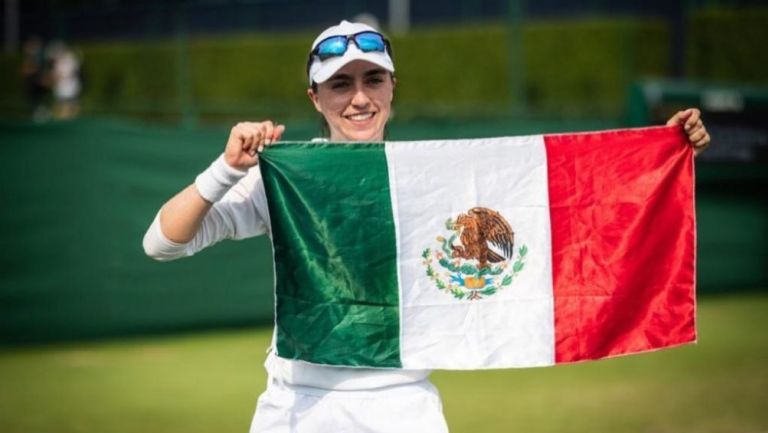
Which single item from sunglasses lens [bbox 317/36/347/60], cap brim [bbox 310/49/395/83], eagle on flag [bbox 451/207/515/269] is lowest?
eagle on flag [bbox 451/207/515/269]

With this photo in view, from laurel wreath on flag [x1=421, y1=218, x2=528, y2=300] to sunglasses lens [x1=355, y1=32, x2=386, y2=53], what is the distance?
0.57 m

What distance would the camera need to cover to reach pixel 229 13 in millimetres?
28750

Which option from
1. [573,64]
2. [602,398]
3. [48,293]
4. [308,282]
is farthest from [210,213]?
[573,64]

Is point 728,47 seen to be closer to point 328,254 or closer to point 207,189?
point 328,254

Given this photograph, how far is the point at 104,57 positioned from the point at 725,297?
18470 millimetres

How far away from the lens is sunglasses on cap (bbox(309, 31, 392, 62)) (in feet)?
12.5

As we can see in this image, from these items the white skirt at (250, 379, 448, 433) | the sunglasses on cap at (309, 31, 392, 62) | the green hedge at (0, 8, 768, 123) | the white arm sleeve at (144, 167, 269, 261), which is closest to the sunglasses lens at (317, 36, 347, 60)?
the sunglasses on cap at (309, 31, 392, 62)

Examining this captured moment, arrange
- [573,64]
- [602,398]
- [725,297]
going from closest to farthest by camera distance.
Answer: [602,398] < [725,297] < [573,64]

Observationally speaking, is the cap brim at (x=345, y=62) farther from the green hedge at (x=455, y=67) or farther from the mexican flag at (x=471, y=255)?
the green hedge at (x=455, y=67)

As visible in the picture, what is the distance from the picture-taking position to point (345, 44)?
3816 millimetres

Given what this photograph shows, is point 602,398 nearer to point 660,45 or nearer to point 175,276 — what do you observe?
point 175,276

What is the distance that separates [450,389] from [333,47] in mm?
4953

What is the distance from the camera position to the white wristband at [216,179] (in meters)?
3.59

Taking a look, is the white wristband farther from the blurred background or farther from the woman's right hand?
the blurred background
